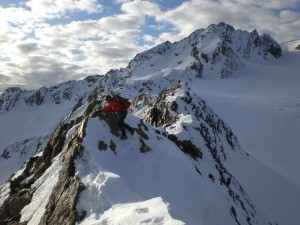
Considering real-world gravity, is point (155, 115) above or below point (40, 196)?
above

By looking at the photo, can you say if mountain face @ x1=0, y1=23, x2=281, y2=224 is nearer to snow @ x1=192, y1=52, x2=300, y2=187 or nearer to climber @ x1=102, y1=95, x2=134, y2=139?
climber @ x1=102, y1=95, x2=134, y2=139

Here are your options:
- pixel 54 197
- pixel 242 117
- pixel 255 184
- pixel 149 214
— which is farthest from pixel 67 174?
pixel 242 117

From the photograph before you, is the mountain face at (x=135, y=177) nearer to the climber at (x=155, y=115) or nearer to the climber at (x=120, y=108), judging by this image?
the climber at (x=120, y=108)

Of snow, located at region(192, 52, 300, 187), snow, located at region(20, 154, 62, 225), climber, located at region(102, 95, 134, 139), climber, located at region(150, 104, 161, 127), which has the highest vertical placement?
climber, located at region(102, 95, 134, 139)

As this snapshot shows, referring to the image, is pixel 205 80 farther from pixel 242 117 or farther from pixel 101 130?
pixel 101 130

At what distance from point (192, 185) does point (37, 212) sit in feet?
22.8

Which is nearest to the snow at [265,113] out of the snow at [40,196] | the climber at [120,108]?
the climber at [120,108]

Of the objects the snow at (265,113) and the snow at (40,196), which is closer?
the snow at (40,196)

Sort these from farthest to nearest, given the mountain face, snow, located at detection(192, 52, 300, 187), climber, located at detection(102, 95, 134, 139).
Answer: snow, located at detection(192, 52, 300, 187) → climber, located at detection(102, 95, 134, 139) → the mountain face

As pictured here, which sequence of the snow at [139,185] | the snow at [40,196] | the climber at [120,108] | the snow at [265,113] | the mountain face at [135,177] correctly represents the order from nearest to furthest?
the snow at [139,185] → the mountain face at [135,177] → the snow at [40,196] → the climber at [120,108] → the snow at [265,113]

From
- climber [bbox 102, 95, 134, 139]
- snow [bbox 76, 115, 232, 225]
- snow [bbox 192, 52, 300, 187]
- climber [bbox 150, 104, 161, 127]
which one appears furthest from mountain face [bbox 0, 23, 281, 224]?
snow [bbox 192, 52, 300, 187]

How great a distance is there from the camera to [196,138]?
26.0 meters

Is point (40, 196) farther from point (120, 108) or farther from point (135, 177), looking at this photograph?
point (120, 108)

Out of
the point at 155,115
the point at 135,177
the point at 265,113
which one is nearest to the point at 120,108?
the point at 135,177
